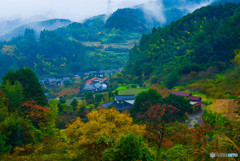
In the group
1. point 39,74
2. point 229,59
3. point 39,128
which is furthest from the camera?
point 39,74

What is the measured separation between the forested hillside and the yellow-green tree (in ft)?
61.1

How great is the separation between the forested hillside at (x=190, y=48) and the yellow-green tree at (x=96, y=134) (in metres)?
18.6

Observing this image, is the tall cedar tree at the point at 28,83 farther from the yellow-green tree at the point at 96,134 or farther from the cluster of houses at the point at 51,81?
the cluster of houses at the point at 51,81

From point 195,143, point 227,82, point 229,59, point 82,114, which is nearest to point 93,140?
point 195,143

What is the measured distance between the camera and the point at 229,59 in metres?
27.2

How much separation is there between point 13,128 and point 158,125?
24.8 ft

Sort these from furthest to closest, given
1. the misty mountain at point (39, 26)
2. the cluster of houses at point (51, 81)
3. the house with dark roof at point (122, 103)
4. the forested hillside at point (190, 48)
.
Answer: the misty mountain at point (39, 26)
the cluster of houses at point (51, 81)
the forested hillside at point (190, 48)
the house with dark roof at point (122, 103)

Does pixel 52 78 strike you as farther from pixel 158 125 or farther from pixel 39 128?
pixel 158 125

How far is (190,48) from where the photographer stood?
32719 millimetres

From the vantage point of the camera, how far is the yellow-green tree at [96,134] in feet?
27.7

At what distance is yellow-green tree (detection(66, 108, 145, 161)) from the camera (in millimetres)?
8440

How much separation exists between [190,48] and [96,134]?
2796cm

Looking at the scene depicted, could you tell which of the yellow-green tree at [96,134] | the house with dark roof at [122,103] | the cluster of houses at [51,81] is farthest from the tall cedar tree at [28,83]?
the cluster of houses at [51,81]

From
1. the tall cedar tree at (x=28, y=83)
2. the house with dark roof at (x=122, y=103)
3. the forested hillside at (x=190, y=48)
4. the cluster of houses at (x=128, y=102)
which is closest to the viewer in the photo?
the tall cedar tree at (x=28, y=83)
